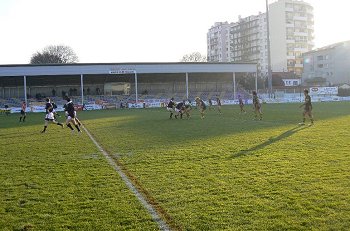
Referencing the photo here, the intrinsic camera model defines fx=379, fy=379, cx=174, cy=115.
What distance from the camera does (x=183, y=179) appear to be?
26.7 ft

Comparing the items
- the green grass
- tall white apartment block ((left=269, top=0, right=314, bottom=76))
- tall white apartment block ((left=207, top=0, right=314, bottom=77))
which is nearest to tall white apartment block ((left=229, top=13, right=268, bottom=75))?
tall white apartment block ((left=207, top=0, right=314, bottom=77))

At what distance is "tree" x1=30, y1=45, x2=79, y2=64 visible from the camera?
89.7 meters

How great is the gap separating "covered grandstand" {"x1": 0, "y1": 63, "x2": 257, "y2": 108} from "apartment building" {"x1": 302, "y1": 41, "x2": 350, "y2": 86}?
28429mm

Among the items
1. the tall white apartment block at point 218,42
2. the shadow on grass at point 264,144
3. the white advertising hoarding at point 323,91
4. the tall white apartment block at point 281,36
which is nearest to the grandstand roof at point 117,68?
the white advertising hoarding at point 323,91

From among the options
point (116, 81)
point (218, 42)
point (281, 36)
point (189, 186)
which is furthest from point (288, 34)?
point (189, 186)

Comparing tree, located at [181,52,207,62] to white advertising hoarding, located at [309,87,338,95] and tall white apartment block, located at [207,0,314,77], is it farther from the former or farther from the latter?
white advertising hoarding, located at [309,87,338,95]

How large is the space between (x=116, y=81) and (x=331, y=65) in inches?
2105

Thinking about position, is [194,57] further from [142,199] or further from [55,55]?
[142,199]

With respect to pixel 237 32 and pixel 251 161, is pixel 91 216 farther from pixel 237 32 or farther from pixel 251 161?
pixel 237 32

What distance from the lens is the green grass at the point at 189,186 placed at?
5.56 m

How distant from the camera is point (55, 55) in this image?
300 ft

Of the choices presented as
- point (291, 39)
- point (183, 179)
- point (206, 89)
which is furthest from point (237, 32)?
point (183, 179)

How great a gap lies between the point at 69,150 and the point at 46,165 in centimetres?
291

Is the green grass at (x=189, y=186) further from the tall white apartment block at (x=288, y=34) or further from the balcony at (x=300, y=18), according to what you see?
the balcony at (x=300, y=18)
